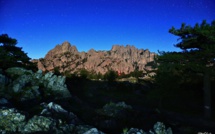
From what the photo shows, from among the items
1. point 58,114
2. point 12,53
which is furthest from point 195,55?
point 12,53

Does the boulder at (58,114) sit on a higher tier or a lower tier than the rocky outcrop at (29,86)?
lower

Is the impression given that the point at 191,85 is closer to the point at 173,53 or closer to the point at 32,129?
the point at 173,53

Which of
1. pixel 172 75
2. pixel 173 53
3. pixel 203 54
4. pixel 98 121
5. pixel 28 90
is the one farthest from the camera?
pixel 172 75

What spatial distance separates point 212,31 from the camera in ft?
53.8

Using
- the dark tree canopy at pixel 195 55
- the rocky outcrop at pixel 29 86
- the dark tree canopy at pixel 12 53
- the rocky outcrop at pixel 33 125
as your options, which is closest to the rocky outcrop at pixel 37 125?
the rocky outcrop at pixel 33 125

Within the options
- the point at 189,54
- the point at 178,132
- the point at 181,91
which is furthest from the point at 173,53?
the point at 178,132

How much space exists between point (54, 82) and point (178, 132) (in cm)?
1321

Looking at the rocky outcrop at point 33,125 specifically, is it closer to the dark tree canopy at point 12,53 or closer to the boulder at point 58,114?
the boulder at point 58,114

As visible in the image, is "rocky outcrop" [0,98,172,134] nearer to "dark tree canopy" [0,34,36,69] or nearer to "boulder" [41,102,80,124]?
"boulder" [41,102,80,124]

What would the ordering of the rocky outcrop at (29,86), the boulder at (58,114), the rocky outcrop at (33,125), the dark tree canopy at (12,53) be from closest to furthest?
the rocky outcrop at (33,125) → the boulder at (58,114) → the rocky outcrop at (29,86) → the dark tree canopy at (12,53)

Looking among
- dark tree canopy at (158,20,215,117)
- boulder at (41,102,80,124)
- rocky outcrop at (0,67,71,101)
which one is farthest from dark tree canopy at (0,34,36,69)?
dark tree canopy at (158,20,215,117)

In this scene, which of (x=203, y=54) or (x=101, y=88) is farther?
(x=101, y=88)

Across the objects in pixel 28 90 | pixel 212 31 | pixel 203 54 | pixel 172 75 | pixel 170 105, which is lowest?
pixel 170 105

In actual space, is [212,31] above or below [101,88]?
above
